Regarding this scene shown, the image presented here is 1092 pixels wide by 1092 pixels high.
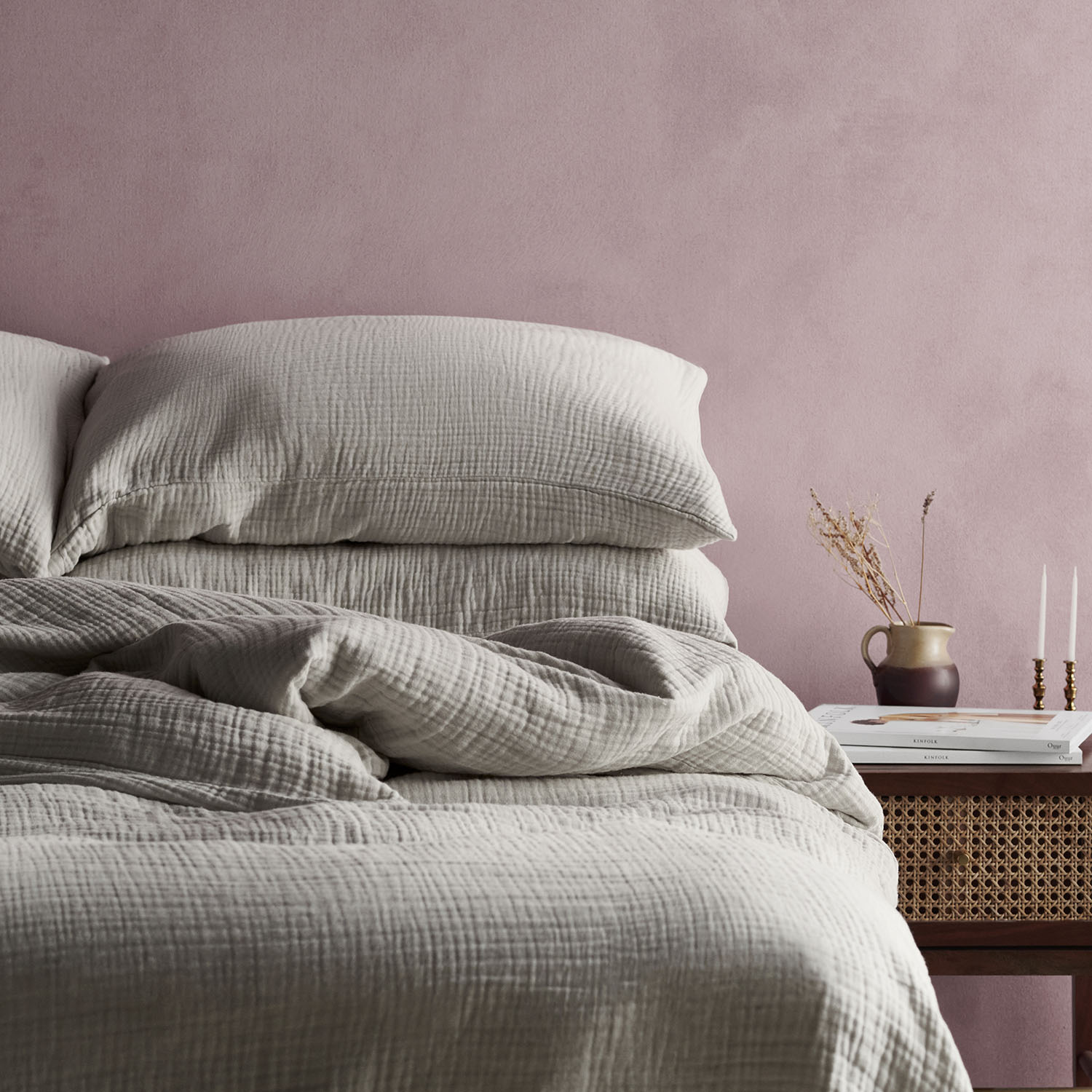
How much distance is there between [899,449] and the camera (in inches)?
72.3

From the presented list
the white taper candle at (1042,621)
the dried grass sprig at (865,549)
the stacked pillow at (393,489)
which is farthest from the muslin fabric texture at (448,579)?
the white taper candle at (1042,621)

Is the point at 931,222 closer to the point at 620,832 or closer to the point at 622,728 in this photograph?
the point at 622,728

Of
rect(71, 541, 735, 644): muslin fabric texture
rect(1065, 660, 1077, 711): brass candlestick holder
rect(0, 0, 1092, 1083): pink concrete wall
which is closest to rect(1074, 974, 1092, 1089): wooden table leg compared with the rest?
rect(0, 0, 1092, 1083): pink concrete wall

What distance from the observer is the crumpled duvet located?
1.83ft

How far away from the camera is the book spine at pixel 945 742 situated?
1.33 meters

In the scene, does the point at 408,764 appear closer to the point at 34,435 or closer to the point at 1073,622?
the point at 34,435

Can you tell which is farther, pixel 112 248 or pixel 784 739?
pixel 112 248

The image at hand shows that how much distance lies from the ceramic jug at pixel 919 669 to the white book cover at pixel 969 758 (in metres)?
0.24

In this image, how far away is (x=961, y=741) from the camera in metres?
1.34

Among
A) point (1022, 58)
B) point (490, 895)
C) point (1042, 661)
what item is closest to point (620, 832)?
point (490, 895)

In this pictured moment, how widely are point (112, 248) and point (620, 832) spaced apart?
144 cm

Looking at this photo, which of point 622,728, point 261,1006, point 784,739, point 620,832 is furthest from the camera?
point 784,739

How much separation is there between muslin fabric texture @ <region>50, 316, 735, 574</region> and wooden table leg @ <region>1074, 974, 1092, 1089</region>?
887 mm

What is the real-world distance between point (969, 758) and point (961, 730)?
4cm
